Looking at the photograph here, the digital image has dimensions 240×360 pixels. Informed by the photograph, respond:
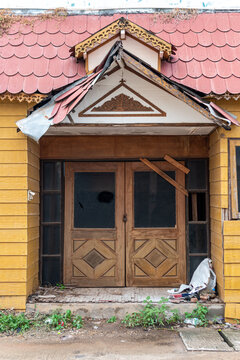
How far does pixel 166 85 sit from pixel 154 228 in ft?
8.92

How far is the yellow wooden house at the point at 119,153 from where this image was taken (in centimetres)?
614

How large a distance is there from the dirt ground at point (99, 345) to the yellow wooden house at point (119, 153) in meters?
0.85

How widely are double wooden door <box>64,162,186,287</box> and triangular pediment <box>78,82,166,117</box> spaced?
1.37m

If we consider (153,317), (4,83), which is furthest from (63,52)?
(153,317)

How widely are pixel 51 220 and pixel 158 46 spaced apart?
11.2 feet

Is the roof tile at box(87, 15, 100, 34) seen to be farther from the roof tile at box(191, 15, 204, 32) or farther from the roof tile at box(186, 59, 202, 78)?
the roof tile at box(186, 59, 202, 78)

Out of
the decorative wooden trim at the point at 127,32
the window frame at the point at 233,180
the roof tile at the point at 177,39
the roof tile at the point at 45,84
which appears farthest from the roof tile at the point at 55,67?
the window frame at the point at 233,180

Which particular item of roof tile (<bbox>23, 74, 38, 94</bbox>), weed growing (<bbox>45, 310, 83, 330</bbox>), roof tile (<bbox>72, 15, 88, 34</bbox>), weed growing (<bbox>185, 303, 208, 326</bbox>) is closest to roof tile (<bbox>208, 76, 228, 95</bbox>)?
roof tile (<bbox>72, 15, 88, 34</bbox>)

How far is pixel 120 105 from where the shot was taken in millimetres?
6172

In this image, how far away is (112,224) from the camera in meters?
7.35

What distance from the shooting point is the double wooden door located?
724cm

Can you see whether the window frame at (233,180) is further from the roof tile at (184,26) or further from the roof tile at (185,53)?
the roof tile at (184,26)

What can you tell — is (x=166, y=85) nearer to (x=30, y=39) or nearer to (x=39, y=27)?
(x=30, y=39)

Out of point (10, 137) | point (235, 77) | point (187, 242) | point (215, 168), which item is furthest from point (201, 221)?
point (10, 137)
